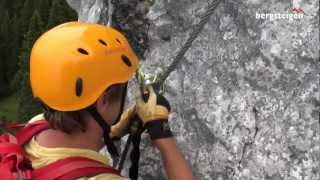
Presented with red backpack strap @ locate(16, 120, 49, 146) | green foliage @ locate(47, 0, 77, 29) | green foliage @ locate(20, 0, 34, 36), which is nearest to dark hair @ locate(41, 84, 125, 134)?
red backpack strap @ locate(16, 120, 49, 146)

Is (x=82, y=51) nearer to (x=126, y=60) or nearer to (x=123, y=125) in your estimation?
(x=126, y=60)

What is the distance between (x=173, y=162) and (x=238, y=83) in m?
0.71

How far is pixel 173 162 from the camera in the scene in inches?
149

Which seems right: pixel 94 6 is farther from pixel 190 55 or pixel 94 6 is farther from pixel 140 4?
pixel 190 55

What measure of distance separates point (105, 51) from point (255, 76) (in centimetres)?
103

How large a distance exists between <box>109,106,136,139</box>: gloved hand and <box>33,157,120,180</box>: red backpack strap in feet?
2.35

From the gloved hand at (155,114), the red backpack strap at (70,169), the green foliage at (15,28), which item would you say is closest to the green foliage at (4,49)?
the green foliage at (15,28)

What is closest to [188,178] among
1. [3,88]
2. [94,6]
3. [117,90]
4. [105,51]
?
[117,90]

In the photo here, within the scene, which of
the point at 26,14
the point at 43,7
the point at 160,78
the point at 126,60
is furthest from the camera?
the point at 26,14

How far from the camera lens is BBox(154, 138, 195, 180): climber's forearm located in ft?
12.2

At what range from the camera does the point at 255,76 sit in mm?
3844

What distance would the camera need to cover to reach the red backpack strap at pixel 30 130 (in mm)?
3747

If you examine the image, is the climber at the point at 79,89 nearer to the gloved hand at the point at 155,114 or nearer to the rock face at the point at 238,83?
the gloved hand at the point at 155,114

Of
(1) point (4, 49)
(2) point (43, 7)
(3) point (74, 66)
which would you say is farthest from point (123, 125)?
(2) point (43, 7)
